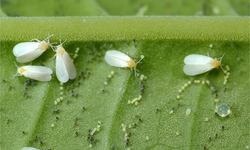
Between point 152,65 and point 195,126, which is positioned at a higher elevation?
point 152,65

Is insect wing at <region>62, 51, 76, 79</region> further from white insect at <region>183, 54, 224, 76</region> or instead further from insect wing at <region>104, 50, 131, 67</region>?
white insect at <region>183, 54, 224, 76</region>

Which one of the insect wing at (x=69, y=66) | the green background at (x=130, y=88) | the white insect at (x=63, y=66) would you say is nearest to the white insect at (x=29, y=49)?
the green background at (x=130, y=88)

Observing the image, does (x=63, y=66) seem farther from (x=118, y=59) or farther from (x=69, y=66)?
(x=118, y=59)

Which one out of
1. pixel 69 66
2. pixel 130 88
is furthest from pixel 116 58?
pixel 69 66

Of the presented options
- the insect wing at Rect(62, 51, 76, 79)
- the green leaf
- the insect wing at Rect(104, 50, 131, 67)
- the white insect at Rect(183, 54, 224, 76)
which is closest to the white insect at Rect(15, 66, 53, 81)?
the green leaf

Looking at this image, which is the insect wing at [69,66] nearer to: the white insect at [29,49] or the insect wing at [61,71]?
the insect wing at [61,71]

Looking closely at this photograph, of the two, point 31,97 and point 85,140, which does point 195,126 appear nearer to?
point 85,140

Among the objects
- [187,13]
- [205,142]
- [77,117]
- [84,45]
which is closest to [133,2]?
[187,13]

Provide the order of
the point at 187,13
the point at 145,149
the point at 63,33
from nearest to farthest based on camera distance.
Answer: the point at 145,149 → the point at 63,33 → the point at 187,13
